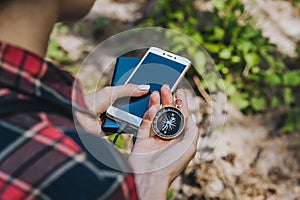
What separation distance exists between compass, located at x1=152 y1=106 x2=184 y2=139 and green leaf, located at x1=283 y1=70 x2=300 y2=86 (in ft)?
4.91

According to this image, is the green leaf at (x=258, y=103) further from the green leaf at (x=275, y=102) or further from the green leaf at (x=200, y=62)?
the green leaf at (x=200, y=62)

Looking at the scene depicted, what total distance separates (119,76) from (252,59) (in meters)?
1.40

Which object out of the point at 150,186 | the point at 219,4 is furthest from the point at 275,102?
the point at 150,186

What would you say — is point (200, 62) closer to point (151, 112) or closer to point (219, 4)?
point (219, 4)

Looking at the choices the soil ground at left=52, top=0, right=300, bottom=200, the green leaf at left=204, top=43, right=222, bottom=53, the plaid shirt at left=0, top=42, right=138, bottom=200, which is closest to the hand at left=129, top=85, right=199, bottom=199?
the plaid shirt at left=0, top=42, right=138, bottom=200

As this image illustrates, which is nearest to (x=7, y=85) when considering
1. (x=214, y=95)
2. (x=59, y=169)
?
(x=59, y=169)

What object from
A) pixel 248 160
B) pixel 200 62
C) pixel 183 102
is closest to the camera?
pixel 183 102

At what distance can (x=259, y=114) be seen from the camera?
270 centimetres

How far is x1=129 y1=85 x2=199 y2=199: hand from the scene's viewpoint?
3.88 ft

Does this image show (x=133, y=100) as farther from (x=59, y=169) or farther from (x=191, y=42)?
(x=191, y=42)

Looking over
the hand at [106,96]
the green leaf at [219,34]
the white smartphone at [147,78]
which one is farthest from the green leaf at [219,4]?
the hand at [106,96]

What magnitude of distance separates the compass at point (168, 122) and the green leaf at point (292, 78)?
150cm

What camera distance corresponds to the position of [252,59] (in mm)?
2721

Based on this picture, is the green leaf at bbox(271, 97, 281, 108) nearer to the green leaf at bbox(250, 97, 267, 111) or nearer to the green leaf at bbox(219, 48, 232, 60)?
the green leaf at bbox(250, 97, 267, 111)
